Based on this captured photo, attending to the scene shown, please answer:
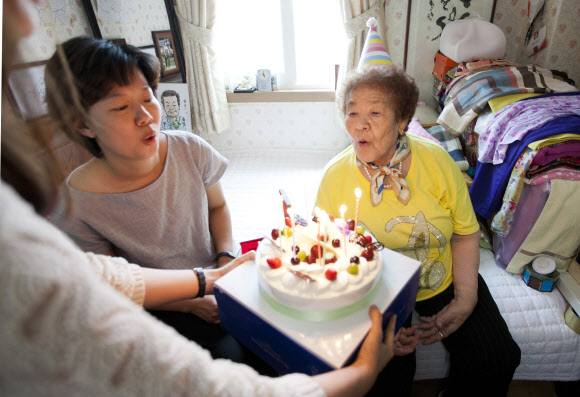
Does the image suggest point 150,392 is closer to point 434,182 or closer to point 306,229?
point 306,229

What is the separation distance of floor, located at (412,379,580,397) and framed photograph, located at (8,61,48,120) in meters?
1.63

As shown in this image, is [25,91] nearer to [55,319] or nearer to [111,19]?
[55,319]

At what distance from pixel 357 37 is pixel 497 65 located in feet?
3.62

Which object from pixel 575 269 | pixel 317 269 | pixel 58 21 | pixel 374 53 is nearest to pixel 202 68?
pixel 58 21

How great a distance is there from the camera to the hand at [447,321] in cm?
116

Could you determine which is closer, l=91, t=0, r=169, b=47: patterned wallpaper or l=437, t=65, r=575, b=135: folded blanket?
l=437, t=65, r=575, b=135: folded blanket

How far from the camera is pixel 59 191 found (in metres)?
0.46

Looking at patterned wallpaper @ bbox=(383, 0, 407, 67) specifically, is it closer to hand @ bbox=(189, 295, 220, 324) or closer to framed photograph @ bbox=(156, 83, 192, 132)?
framed photograph @ bbox=(156, 83, 192, 132)

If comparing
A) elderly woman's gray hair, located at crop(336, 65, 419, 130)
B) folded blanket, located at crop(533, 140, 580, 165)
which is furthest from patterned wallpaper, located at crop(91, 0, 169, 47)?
folded blanket, located at crop(533, 140, 580, 165)

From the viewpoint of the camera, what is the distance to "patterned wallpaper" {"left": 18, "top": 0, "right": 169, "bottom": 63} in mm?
2220

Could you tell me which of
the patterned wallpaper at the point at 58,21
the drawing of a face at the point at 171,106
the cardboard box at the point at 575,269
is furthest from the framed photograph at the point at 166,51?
the cardboard box at the point at 575,269

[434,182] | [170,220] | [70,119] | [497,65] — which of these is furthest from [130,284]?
[497,65]

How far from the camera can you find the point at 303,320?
780 mm

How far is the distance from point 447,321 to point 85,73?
149cm
